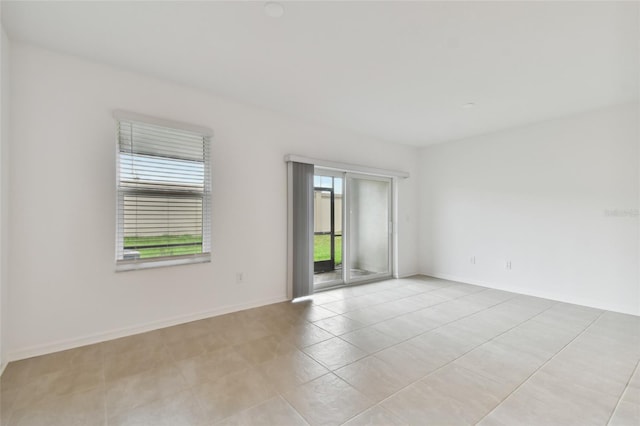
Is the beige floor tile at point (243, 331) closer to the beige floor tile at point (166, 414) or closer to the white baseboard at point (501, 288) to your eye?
the beige floor tile at point (166, 414)

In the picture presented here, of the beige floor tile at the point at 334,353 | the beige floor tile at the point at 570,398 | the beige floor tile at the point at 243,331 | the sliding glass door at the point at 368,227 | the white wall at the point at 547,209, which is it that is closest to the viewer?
the beige floor tile at the point at 570,398

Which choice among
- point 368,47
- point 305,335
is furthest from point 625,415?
point 368,47

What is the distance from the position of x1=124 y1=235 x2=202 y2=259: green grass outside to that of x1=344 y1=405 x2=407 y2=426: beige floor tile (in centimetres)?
245

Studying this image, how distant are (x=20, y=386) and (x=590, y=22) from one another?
485 cm

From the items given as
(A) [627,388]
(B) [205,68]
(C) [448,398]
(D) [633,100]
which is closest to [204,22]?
(B) [205,68]

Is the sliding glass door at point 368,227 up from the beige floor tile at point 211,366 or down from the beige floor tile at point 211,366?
up

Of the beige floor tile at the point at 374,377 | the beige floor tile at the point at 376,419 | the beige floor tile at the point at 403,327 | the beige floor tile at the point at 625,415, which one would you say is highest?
the beige floor tile at the point at 403,327

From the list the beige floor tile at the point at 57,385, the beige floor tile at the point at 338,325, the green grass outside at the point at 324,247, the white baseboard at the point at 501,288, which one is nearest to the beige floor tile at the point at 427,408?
the beige floor tile at the point at 338,325

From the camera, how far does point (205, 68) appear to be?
2.84 m

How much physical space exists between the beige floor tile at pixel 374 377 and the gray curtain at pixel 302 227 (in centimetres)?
181

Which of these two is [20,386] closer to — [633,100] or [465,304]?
[465,304]

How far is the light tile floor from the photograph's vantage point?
1774 mm

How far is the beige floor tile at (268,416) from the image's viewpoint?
1689mm

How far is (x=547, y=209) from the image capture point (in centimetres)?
425
